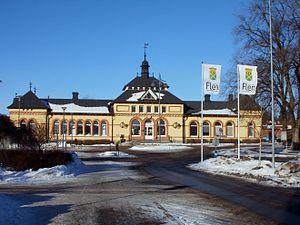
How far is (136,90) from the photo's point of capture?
3059 inches

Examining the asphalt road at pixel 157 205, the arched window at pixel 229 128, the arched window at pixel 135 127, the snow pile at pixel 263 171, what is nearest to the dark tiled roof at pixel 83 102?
the arched window at pixel 135 127

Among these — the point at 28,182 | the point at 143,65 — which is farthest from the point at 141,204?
the point at 143,65

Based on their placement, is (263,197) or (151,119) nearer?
(263,197)

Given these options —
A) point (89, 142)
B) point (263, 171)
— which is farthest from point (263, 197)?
point (89, 142)

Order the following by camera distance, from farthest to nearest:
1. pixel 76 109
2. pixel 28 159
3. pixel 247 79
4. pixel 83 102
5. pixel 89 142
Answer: pixel 83 102 → pixel 76 109 → pixel 89 142 → pixel 247 79 → pixel 28 159

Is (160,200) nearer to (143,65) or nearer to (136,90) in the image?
(136,90)

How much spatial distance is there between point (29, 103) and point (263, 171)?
193 feet

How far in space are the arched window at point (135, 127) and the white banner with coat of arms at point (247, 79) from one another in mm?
46999

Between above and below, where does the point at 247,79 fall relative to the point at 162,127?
above

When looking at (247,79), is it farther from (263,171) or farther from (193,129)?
(193,129)

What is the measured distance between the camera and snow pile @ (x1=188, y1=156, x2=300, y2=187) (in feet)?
60.8

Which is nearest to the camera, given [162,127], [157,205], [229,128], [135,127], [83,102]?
[157,205]

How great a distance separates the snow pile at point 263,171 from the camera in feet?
60.8

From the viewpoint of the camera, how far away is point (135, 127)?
74188 mm
